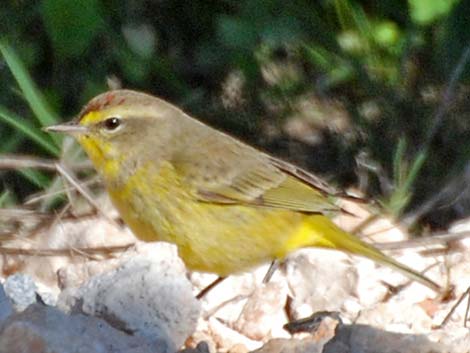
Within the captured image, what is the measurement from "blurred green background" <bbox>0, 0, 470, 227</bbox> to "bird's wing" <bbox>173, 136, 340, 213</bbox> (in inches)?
18.2

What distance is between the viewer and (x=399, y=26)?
20.8 feet

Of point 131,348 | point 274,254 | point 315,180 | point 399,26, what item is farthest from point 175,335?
point 399,26

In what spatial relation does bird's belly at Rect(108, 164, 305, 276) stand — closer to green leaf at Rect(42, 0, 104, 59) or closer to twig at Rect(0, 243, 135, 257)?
twig at Rect(0, 243, 135, 257)

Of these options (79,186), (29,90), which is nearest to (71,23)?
(29,90)

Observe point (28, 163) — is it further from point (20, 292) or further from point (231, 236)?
point (20, 292)

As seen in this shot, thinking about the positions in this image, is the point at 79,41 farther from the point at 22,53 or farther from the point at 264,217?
the point at 264,217

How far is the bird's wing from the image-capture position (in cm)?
562

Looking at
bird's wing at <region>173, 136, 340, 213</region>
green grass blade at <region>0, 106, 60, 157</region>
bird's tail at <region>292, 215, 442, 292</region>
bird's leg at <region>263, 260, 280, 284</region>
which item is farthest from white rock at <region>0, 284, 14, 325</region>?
green grass blade at <region>0, 106, 60, 157</region>

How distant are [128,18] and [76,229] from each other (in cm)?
103

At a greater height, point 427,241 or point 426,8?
point 426,8

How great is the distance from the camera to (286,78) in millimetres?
6664

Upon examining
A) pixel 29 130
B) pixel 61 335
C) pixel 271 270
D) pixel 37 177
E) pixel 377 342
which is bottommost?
pixel 37 177

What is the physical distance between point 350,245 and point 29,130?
1.49 metres

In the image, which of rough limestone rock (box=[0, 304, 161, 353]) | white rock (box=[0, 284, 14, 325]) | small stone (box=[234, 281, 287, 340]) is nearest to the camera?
rough limestone rock (box=[0, 304, 161, 353])
